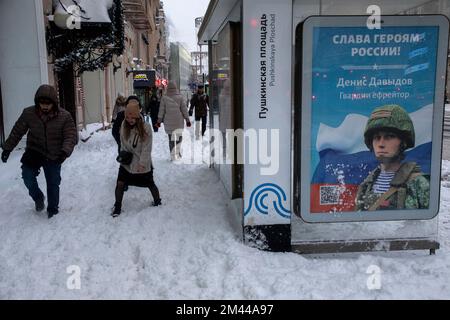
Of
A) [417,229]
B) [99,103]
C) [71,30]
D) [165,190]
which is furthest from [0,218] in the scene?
[99,103]

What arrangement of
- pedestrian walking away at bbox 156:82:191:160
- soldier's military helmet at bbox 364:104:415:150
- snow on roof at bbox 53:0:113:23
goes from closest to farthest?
soldier's military helmet at bbox 364:104:415:150
pedestrian walking away at bbox 156:82:191:160
snow on roof at bbox 53:0:113:23

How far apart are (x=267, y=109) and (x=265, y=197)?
872 mm

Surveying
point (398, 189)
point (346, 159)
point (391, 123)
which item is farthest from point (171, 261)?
point (391, 123)

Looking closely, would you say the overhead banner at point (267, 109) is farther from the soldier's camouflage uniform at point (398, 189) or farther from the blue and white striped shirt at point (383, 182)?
the blue and white striped shirt at point (383, 182)

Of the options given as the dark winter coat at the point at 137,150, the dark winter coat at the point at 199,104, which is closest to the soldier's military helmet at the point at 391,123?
the dark winter coat at the point at 137,150

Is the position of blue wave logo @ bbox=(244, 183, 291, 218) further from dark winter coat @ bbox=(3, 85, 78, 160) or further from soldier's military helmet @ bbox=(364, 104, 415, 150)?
dark winter coat @ bbox=(3, 85, 78, 160)

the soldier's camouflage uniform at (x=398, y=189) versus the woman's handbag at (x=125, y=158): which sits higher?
the woman's handbag at (x=125, y=158)

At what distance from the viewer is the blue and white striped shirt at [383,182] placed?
4574 mm

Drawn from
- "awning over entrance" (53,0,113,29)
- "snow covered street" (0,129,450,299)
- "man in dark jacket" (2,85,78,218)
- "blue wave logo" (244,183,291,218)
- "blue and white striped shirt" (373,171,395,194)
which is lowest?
"snow covered street" (0,129,450,299)

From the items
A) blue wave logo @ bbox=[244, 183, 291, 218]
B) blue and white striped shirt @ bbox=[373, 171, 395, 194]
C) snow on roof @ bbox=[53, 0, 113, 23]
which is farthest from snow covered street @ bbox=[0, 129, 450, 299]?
snow on roof @ bbox=[53, 0, 113, 23]

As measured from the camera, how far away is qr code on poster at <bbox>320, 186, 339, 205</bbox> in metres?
4.57

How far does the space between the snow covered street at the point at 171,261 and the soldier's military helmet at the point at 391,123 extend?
116cm

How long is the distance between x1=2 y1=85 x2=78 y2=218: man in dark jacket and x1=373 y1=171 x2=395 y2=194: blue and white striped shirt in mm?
3639
